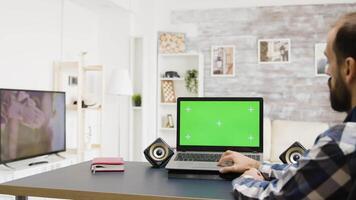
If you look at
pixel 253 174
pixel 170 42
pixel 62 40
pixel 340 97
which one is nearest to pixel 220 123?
pixel 253 174

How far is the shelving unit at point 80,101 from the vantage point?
3758mm

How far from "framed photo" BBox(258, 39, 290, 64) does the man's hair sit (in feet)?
12.9

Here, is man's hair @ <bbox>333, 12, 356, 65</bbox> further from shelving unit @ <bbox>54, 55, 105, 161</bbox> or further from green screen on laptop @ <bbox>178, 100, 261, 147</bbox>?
shelving unit @ <bbox>54, 55, 105, 161</bbox>

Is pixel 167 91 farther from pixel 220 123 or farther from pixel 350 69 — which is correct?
pixel 350 69

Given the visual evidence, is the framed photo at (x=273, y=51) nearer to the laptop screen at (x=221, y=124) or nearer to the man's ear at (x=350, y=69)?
the laptop screen at (x=221, y=124)

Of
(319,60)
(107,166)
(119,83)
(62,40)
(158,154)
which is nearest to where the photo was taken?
(107,166)

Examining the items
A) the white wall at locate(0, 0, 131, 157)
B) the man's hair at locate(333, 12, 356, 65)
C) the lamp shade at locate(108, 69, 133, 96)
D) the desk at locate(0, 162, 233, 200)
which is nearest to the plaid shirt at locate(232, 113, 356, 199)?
the man's hair at locate(333, 12, 356, 65)

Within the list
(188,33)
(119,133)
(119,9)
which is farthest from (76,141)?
(188,33)

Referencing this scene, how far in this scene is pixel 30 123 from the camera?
3.07 m

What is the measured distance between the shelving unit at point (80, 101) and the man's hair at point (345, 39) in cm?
308

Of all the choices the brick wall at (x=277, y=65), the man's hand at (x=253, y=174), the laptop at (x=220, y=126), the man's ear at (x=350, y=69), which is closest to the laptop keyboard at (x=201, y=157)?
the laptop at (x=220, y=126)

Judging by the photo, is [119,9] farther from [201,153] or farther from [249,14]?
[201,153]

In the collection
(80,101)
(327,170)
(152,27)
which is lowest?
(327,170)

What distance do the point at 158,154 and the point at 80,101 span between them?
2.34 metres
